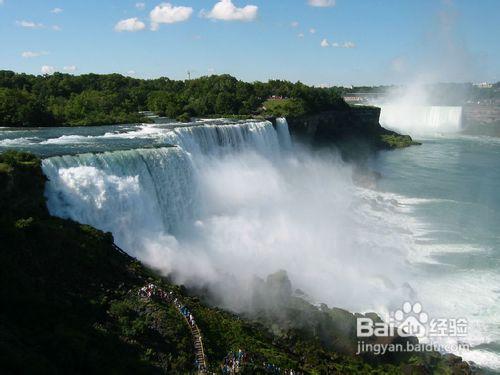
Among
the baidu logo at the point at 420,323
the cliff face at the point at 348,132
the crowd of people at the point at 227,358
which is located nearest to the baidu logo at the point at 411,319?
the baidu logo at the point at 420,323

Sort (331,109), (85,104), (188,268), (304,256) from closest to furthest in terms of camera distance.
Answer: (188,268), (304,256), (85,104), (331,109)

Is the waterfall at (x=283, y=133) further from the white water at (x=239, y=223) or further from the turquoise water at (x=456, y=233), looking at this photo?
the turquoise water at (x=456, y=233)

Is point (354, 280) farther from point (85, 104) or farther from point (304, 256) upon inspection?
point (85, 104)

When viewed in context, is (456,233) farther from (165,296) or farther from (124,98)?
(124,98)

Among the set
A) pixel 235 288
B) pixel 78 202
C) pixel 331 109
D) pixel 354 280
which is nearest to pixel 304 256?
pixel 354 280

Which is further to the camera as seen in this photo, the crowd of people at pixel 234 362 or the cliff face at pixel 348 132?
the cliff face at pixel 348 132

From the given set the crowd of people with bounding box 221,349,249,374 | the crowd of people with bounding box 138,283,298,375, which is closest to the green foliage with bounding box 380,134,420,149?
the crowd of people with bounding box 138,283,298,375

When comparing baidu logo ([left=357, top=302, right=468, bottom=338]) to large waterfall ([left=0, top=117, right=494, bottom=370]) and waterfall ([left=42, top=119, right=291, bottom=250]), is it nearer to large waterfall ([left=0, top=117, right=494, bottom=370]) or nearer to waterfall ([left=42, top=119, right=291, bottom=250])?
large waterfall ([left=0, top=117, right=494, bottom=370])
